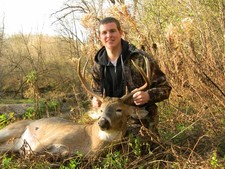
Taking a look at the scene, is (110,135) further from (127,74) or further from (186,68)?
(186,68)

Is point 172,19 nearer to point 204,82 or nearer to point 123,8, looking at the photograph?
point 123,8

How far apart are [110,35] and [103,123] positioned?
1.25 m

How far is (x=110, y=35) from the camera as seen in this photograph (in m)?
5.28

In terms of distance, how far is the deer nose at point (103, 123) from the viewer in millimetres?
4578

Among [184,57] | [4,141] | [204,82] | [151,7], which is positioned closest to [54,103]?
[151,7]

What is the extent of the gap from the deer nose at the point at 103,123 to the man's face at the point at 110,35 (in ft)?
3.62

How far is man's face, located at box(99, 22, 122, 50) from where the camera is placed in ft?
17.3

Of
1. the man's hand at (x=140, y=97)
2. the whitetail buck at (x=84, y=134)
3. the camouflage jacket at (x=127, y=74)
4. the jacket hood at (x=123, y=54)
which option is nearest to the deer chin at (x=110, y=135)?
the whitetail buck at (x=84, y=134)

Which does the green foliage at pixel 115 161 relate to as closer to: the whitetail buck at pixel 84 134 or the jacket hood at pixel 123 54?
the whitetail buck at pixel 84 134

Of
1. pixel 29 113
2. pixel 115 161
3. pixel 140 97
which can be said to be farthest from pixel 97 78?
pixel 29 113

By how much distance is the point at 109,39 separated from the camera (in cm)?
528

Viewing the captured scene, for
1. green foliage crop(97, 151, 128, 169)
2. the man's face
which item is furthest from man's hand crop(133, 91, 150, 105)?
the man's face

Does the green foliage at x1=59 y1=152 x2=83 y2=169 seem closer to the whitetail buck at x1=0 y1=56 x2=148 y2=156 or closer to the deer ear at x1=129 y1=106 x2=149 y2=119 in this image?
the whitetail buck at x1=0 y1=56 x2=148 y2=156

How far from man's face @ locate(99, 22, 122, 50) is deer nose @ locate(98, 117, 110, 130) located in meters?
1.10
